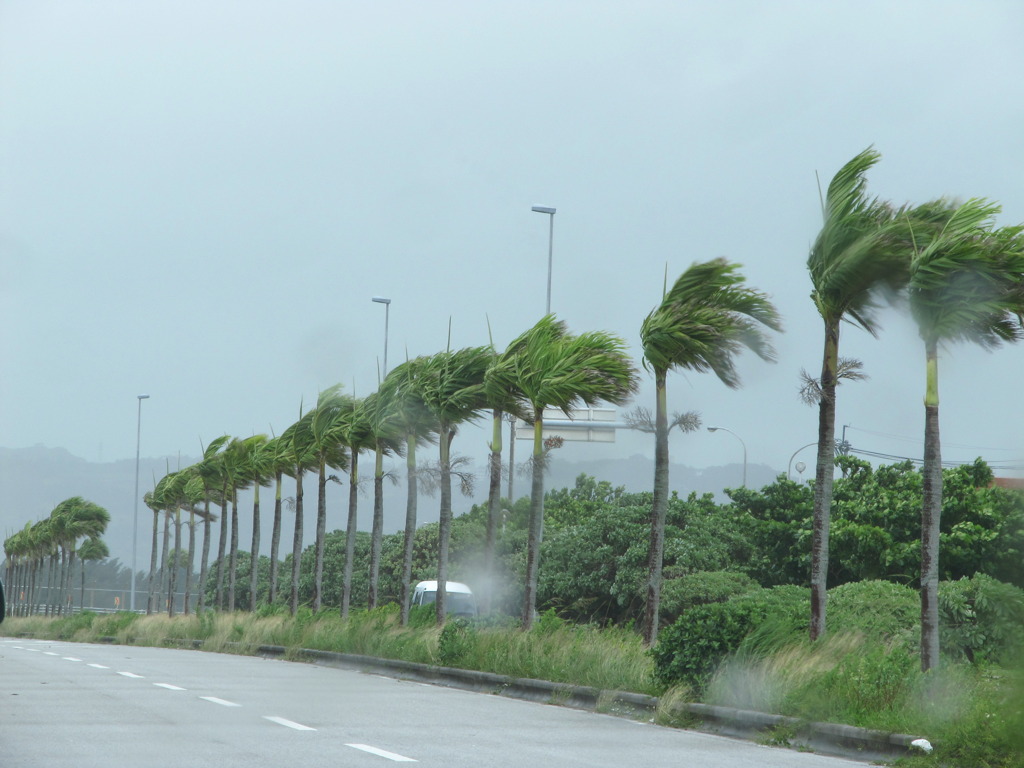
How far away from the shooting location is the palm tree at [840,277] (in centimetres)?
1584

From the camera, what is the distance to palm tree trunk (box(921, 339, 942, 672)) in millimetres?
14273

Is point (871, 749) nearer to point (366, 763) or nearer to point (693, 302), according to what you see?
point (366, 763)

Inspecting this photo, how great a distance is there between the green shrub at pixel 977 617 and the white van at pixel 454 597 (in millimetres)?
20362

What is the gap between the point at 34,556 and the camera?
121125 mm

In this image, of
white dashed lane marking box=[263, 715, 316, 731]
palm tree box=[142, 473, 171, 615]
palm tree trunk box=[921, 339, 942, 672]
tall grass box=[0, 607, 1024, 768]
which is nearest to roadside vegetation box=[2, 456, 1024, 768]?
tall grass box=[0, 607, 1024, 768]

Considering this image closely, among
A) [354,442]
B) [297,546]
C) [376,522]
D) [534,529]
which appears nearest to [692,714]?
[534,529]

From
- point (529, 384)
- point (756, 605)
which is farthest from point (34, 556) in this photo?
point (756, 605)

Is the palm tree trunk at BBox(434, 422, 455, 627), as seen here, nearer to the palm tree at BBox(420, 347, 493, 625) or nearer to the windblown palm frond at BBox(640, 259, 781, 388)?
the palm tree at BBox(420, 347, 493, 625)

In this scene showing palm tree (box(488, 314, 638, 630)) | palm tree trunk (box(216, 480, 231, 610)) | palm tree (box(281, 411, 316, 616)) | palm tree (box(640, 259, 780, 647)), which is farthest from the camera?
palm tree trunk (box(216, 480, 231, 610))

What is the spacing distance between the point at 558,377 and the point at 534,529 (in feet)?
8.64

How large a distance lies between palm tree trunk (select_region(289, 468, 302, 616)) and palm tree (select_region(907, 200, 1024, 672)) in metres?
27.7

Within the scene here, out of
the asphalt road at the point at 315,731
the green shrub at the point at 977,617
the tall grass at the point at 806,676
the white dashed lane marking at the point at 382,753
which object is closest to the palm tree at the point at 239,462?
the tall grass at the point at 806,676

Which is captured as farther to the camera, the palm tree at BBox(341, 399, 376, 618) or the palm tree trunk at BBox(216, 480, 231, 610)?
the palm tree trunk at BBox(216, 480, 231, 610)

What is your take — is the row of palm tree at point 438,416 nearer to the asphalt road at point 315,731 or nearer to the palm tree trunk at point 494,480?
the palm tree trunk at point 494,480
